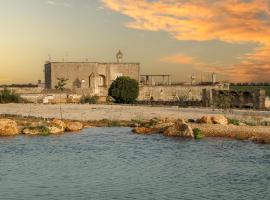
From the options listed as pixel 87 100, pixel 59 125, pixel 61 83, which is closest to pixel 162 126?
pixel 59 125

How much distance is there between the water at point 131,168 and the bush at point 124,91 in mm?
36659

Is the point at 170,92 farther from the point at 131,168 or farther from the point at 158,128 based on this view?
the point at 131,168

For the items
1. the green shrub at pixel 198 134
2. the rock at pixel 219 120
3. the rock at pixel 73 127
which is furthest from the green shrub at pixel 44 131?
the rock at pixel 219 120

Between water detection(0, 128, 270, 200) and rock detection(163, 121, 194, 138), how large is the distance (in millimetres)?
1598

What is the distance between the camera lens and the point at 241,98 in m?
56.5

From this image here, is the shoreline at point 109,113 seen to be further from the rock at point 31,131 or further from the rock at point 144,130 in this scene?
the rock at point 31,131

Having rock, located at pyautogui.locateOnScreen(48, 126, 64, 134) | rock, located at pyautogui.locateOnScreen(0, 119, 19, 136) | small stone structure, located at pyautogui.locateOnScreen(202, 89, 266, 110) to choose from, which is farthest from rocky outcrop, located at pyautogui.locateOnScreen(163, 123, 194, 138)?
small stone structure, located at pyautogui.locateOnScreen(202, 89, 266, 110)

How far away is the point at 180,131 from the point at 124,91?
36466 mm

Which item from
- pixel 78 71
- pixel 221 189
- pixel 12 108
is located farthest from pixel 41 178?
pixel 78 71

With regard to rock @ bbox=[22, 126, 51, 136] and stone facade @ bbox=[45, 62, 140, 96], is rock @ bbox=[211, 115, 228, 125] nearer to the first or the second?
rock @ bbox=[22, 126, 51, 136]

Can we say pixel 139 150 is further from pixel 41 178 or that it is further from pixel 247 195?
pixel 247 195

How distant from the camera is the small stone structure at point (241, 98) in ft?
180

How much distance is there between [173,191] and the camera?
18.3 m

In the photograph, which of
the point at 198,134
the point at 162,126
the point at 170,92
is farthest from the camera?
the point at 170,92
